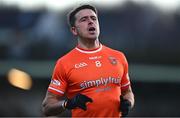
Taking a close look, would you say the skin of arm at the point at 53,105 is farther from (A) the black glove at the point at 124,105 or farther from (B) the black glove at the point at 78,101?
(A) the black glove at the point at 124,105

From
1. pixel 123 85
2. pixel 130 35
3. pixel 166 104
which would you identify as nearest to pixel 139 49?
pixel 130 35

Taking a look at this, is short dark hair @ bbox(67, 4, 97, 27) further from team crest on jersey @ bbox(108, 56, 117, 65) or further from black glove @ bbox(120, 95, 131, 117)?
black glove @ bbox(120, 95, 131, 117)

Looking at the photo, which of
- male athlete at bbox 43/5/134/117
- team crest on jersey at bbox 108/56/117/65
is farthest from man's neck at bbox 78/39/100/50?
team crest on jersey at bbox 108/56/117/65

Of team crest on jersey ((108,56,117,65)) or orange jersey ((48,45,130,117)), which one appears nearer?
orange jersey ((48,45,130,117))

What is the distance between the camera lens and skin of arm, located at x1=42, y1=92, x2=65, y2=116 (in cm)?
640

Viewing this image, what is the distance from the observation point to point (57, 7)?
14562 mm

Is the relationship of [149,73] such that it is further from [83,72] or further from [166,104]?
[83,72]

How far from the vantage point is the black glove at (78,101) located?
6.09 meters

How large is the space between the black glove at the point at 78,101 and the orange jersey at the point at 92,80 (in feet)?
0.53

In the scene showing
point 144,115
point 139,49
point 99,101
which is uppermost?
point 99,101

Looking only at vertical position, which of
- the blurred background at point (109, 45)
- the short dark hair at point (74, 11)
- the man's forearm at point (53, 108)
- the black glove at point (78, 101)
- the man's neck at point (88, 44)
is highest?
the short dark hair at point (74, 11)

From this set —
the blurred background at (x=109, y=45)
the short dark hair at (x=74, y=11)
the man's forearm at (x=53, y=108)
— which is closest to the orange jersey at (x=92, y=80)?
the man's forearm at (x=53, y=108)

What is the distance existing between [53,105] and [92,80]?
0.44 meters

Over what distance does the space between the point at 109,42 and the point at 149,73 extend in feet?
4.06
